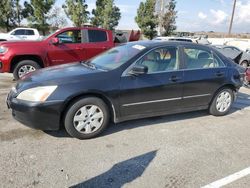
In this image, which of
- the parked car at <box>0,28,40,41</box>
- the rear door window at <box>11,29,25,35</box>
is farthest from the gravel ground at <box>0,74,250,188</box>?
the rear door window at <box>11,29,25,35</box>

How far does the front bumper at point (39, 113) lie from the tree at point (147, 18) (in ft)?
95.8

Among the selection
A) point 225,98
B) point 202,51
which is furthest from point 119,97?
point 225,98

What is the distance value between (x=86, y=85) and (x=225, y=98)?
10.3 ft

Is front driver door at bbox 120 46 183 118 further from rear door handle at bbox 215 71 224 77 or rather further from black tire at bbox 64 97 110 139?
rear door handle at bbox 215 71 224 77

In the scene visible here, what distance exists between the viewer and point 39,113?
3.86m

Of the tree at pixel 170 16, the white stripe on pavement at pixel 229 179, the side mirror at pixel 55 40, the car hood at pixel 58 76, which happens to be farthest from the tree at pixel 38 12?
the white stripe on pavement at pixel 229 179

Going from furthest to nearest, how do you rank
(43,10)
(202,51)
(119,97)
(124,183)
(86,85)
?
(43,10) < (202,51) < (119,97) < (86,85) < (124,183)

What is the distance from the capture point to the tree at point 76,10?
90.6 feet

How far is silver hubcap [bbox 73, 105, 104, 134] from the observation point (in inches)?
162

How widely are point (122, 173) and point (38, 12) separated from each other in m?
25.7

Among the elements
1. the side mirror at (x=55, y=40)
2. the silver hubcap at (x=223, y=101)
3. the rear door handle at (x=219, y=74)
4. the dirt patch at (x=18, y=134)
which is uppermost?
the side mirror at (x=55, y=40)

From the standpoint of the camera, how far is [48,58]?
7.92m

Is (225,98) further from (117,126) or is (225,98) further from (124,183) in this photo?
(124,183)

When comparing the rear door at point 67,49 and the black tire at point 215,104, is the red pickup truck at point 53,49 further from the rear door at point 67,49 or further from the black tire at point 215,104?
the black tire at point 215,104
